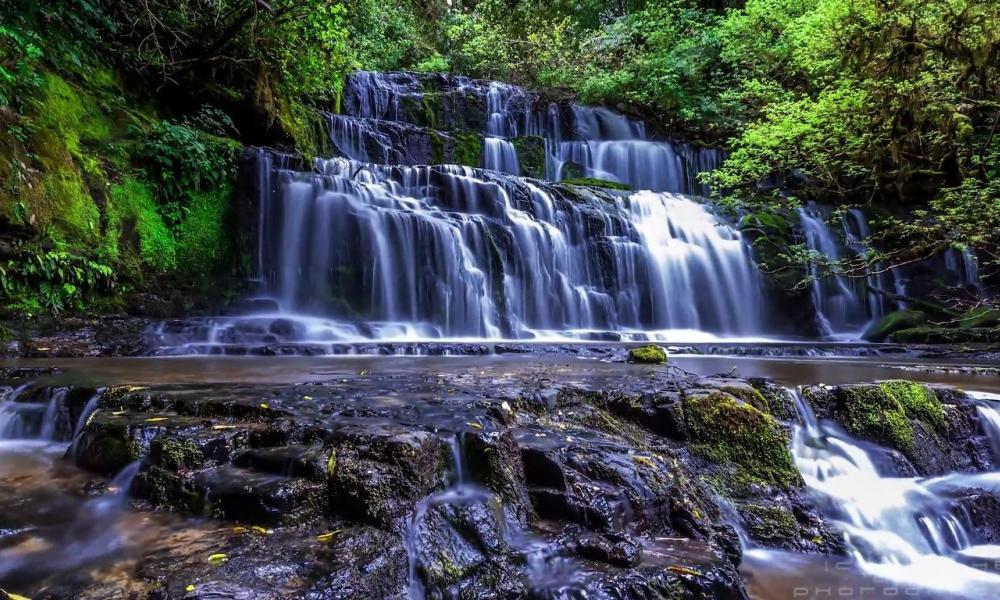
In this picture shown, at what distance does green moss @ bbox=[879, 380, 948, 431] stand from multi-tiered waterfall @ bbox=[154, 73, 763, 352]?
5.79 m

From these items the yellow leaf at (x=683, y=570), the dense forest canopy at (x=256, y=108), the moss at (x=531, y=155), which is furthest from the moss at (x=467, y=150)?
the yellow leaf at (x=683, y=570)

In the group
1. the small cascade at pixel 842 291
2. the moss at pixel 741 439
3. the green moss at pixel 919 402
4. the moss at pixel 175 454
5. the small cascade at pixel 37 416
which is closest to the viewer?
the moss at pixel 175 454

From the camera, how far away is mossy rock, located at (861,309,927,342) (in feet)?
37.1

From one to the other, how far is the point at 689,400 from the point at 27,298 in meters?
7.82

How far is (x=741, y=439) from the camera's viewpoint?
3617mm

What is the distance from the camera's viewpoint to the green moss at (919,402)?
14.0 feet

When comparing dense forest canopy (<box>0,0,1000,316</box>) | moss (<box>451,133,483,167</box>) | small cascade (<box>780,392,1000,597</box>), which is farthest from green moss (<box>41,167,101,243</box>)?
moss (<box>451,133,483,167</box>)

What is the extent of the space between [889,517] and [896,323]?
9893 mm

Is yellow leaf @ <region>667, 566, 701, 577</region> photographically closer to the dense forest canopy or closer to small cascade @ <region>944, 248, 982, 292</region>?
the dense forest canopy

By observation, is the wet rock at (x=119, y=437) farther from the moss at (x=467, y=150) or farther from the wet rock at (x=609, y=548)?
the moss at (x=467, y=150)

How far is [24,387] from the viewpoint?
411 cm

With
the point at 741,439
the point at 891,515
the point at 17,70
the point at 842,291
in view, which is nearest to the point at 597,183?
the point at 842,291

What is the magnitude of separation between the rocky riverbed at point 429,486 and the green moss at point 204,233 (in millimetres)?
5174

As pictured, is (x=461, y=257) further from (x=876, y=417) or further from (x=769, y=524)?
(x=769, y=524)
